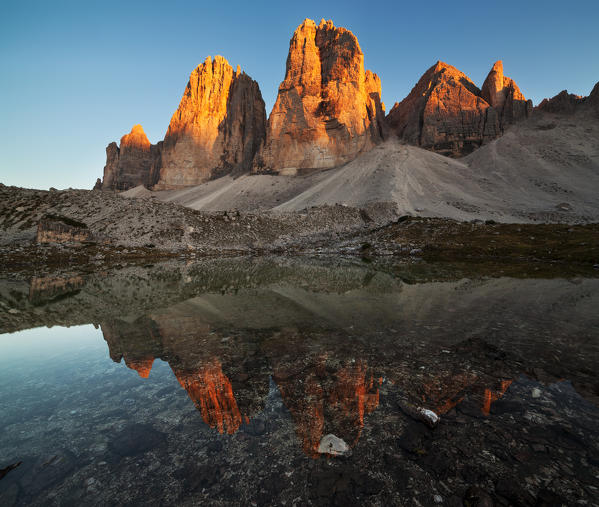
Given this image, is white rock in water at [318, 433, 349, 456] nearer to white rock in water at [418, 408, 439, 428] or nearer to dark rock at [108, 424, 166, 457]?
white rock in water at [418, 408, 439, 428]

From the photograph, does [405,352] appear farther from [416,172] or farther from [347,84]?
[347,84]

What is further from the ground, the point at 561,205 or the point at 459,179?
the point at 459,179

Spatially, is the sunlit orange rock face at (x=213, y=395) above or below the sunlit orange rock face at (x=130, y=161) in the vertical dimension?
below

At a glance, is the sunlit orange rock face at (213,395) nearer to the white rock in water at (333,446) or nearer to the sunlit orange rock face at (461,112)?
the white rock in water at (333,446)

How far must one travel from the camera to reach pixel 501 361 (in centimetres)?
646

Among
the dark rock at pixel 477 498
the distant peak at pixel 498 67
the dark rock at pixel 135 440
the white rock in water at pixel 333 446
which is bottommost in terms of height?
the dark rock at pixel 477 498

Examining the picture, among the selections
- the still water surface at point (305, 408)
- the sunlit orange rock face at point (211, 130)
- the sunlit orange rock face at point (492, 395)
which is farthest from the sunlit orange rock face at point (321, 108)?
the sunlit orange rock face at point (492, 395)

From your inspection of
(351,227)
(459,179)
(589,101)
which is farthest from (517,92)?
(351,227)

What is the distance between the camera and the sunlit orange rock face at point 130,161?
162 m

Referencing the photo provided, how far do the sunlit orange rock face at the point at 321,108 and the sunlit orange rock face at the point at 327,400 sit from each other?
10874 centimetres

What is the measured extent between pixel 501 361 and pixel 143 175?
191 meters

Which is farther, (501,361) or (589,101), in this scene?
(589,101)

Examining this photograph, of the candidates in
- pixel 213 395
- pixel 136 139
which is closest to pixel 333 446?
pixel 213 395

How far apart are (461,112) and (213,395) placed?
13428 cm
